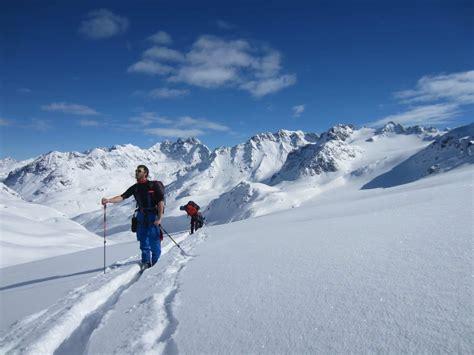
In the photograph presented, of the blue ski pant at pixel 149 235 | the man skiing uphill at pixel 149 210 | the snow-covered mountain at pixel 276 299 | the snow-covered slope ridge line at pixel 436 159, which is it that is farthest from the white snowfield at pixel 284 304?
the snow-covered slope ridge line at pixel 436 159

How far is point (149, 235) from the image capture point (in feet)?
27.3

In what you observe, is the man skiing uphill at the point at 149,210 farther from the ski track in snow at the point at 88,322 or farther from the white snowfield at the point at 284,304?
the ski track in snow at the point at 88,322

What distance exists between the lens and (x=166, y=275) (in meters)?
6.25

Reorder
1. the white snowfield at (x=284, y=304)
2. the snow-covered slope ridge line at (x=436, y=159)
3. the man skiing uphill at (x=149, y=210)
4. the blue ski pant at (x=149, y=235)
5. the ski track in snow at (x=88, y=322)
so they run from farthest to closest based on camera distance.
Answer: the snow-covered slope ridge line at (x=436, y=159), the man skiing uphill at (x=149, y=210), the blue ski pant at (x=149, y=235), the ski track in snow at (x=88, y=322), the white snowfield at (x=284, y=304)

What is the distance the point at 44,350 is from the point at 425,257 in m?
5.20

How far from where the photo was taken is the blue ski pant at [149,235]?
321 inches

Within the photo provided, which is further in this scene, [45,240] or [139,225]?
[45,240]

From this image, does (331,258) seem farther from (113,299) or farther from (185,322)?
(113,299)

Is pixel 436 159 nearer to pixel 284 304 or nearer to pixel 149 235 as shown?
pixel 149 235

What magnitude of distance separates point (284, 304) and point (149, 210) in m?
5.57

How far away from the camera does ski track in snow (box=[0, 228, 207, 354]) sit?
11.7 ft

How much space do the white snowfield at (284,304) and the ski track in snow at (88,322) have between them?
0.02 meters

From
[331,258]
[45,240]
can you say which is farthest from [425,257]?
[45,240]

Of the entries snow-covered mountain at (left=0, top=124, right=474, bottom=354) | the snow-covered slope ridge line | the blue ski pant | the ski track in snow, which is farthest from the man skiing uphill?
the snow-covered slope ridge line
